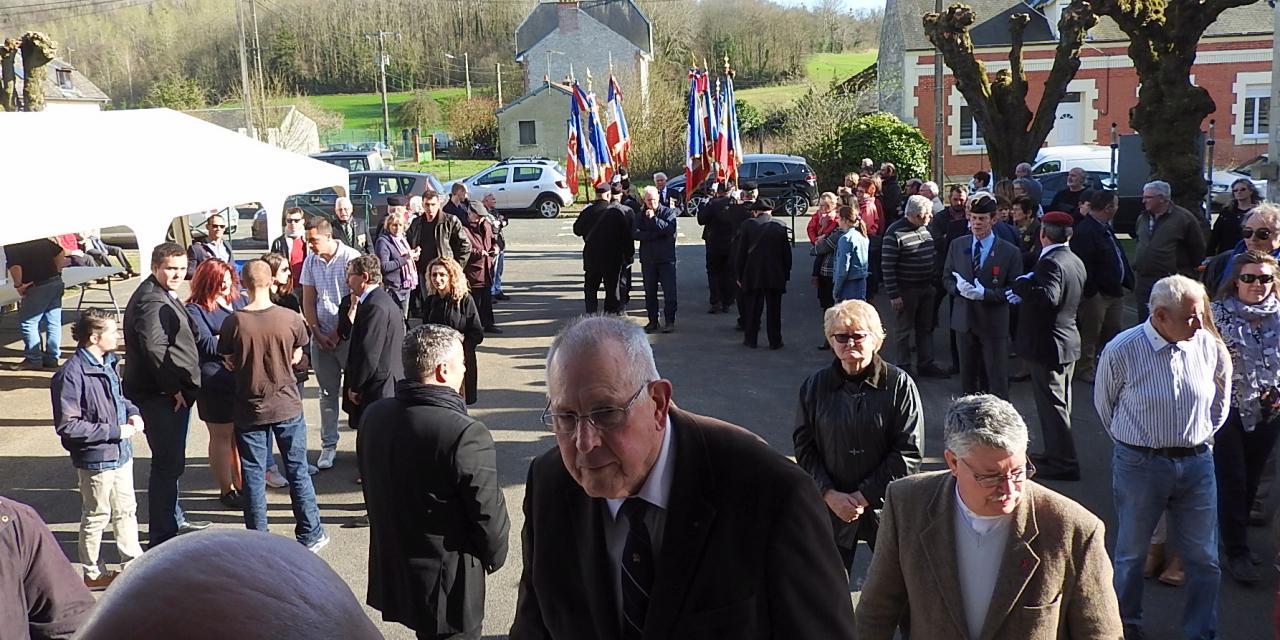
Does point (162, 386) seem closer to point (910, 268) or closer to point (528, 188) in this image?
point (910, 268)

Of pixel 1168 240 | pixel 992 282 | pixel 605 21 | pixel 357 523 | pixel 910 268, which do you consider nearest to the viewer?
pixel 357 523

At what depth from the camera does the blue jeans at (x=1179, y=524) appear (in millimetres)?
4762

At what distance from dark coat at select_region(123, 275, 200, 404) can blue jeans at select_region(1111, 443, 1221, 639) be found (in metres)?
5.35

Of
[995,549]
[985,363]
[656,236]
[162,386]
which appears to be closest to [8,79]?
[656,236]

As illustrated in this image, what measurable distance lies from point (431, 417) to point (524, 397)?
5861 mm

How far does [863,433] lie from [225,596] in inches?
155

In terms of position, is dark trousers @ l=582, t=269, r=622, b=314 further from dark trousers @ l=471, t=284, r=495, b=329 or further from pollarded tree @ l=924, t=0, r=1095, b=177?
pollarded tree @ l=924, t=0, r=1095, b=177

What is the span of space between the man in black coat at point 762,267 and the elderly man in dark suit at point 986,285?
2993 mm

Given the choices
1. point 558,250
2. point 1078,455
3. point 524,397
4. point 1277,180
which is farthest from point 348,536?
point 558,250

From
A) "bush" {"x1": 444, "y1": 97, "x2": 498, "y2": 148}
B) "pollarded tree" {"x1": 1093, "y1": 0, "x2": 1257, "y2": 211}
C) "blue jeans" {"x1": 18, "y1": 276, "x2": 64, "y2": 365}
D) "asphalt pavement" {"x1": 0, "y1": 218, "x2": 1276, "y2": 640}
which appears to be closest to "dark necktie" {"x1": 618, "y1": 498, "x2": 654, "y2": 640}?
"asphalt pavement" {"x1": 0, "y1": 218, "x2": 1276, "y2": 640}

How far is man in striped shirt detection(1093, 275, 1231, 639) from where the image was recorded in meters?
4.77

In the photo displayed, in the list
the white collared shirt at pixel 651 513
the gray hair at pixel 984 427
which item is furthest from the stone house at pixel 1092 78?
the white collared shirt at pixel 651 513

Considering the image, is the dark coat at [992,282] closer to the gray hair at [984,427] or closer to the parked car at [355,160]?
the gray hair at [984,427]

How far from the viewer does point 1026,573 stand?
3.19 meters
